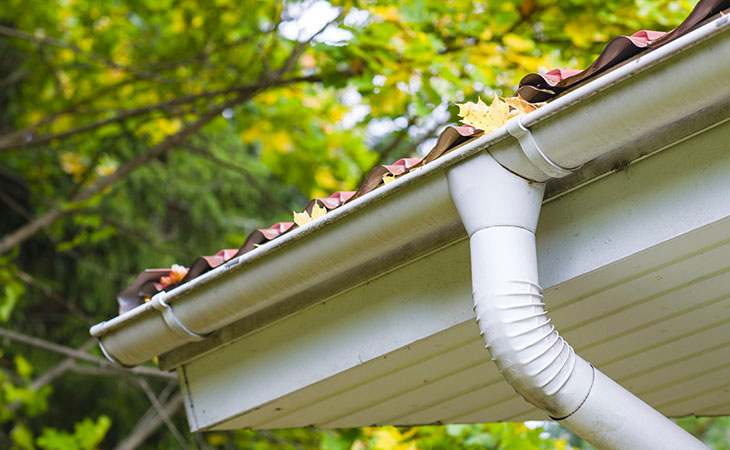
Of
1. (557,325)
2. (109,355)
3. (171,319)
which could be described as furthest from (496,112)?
(109,355)

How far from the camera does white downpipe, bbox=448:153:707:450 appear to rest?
52.3 inches

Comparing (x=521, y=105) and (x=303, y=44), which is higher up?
(x=303, y=44)

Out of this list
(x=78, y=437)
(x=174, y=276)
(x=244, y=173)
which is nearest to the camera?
(x=174, y=276)

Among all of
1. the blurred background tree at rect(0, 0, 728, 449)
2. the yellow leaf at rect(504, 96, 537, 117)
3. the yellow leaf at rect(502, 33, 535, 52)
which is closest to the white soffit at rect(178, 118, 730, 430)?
the yellow leaf at rect(504, 96, 537, 117)

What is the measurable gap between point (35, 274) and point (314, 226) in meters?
5.92

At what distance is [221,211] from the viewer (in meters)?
7.38

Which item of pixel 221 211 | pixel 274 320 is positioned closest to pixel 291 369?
pixel 274 320

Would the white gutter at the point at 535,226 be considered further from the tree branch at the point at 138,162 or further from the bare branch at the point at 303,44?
the tree branch at the point at 138,162

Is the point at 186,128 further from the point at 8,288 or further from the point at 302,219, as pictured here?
the point at 302,219

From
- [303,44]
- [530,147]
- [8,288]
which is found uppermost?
[303,44]

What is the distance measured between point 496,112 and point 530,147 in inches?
4.5

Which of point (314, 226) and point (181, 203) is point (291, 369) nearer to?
point (314, 226)

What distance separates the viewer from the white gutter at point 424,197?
1.26 m

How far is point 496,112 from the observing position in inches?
58.4
